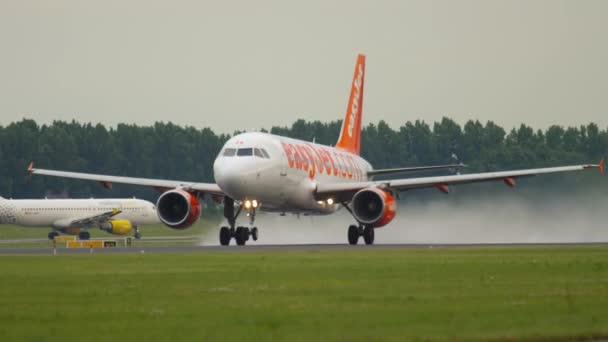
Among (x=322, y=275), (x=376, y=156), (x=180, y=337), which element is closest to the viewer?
(x=180, y=337)

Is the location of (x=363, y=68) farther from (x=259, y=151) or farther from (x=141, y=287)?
(x=141, y=287)

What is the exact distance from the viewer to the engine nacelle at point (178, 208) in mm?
49812

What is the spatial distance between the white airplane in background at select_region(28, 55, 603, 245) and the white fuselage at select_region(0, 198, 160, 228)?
4700 cm

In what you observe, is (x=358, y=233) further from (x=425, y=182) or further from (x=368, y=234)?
(x=425, y=182)

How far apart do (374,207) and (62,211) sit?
56747mm

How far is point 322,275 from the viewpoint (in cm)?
2748

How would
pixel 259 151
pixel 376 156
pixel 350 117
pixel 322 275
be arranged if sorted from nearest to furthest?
pixel 322 275
pixel 259 151
pixel 350 117
pixel 376 156

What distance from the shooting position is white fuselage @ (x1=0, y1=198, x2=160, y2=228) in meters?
100

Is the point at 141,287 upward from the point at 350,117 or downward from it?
downward

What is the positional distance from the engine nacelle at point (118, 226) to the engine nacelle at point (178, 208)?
171 ft

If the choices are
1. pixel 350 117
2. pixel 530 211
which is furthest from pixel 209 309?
pixel 530 211

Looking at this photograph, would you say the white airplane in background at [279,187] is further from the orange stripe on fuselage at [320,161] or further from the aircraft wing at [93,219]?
the aircraft wing at [93,219]

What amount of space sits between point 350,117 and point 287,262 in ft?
109

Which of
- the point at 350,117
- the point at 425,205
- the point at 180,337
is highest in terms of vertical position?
the point at 350,117
